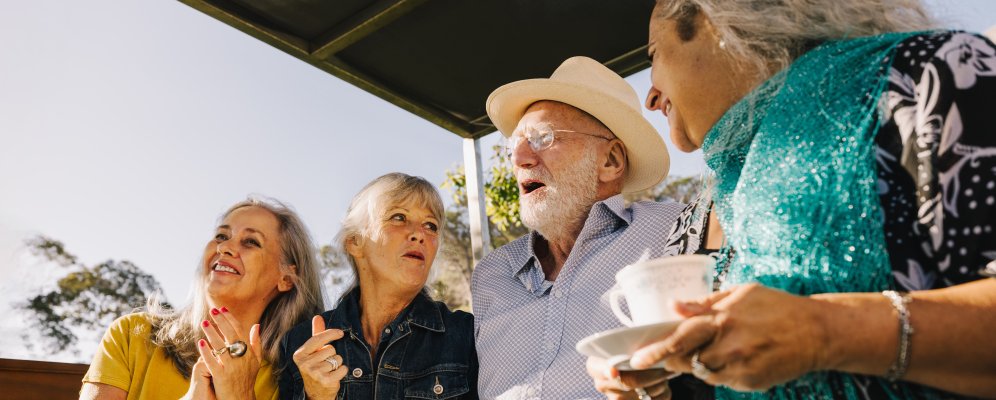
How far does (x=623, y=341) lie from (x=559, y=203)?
165cm

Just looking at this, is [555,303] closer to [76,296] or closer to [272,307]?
[272,307]

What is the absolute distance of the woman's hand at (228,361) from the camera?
7.95ft

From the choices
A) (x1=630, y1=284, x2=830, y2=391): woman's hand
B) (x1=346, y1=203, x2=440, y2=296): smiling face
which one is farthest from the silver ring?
(x1=346, y1=203, x2=440, y2=296): smiling face

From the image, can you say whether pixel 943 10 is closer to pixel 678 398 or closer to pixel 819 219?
pixel 819 219

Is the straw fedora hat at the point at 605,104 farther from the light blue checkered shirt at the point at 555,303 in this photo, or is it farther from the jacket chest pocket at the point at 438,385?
the jacket chest pocket at the point at 438,385

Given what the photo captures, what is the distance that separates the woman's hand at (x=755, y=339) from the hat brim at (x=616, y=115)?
6.26 ft

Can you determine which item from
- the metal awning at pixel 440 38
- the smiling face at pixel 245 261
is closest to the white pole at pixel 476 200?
the metal awning at pixel 440 38

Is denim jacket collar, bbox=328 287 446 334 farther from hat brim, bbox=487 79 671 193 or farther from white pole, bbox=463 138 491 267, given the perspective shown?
white pole, bbox=463 138 491 267

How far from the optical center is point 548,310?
2340mm

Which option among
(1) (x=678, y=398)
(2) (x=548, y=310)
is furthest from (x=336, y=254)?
(1) (x=678, y=398)

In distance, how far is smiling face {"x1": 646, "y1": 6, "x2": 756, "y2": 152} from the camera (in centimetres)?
130

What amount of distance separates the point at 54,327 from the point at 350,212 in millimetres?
7104

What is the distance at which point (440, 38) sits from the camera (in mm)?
3430

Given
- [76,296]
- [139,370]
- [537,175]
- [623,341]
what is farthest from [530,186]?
[76,296]
